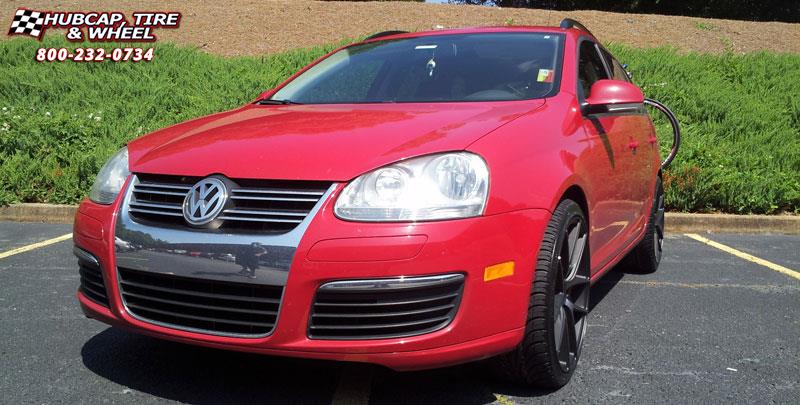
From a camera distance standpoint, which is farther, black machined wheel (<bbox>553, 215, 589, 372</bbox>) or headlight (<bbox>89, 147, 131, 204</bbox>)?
black machined wheel (<bbox>553, 215, 589, 372</bbox>)

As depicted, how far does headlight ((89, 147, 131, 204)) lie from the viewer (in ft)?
9.34

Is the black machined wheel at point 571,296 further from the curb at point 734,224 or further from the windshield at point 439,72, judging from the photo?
the curb at point 734,224

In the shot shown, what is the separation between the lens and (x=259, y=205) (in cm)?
250

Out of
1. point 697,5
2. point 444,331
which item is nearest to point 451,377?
point 444,331

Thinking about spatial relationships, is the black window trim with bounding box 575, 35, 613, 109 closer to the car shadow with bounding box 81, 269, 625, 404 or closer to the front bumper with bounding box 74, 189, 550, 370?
the front bumper with bounding box 74, 189, 550, 370

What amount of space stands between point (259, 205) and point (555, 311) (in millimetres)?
1208

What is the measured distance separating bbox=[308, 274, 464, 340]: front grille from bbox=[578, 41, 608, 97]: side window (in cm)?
167

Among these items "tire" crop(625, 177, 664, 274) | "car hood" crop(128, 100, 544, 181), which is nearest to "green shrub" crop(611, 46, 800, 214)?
"tire" crop(625, 177, 664, 274)

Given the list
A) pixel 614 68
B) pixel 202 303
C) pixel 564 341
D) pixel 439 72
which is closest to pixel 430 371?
pixel 564 341

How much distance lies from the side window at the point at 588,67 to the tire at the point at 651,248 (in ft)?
3.57

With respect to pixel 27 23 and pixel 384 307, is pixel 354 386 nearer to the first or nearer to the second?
pixel 384 307

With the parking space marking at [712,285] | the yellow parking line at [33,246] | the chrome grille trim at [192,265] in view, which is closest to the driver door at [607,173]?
the parking space marking at [712,285]

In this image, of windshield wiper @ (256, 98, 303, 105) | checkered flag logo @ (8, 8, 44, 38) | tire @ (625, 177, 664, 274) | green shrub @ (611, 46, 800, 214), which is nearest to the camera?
windshield wiper @ (256, 98, 303, 105)

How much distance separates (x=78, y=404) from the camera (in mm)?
2787
